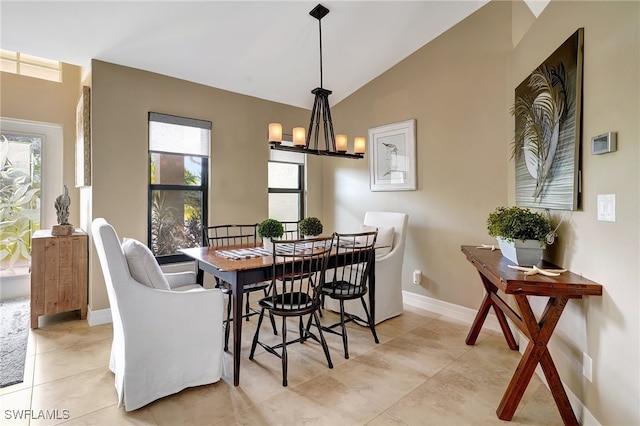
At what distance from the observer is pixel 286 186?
4.75 m

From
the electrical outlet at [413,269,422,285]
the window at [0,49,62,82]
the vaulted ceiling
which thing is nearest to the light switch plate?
the electrical outlet at [413,269,422,285]

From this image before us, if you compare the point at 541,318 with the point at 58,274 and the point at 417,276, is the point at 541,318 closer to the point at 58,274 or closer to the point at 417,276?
the point at 417,276

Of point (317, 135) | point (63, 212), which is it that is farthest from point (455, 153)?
point (63, 212)

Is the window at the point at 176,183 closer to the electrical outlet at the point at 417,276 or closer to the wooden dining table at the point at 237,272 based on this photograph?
the wooden dining table at the point at 237,272

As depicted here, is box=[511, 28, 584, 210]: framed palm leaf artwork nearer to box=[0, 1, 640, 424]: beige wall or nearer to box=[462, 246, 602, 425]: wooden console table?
box=[0, 1, 640, 424]: beige wall

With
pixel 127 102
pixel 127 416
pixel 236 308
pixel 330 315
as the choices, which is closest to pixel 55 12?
pixel 127 102

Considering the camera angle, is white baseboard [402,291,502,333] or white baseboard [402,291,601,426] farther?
white baseboard [402,291,502,333]

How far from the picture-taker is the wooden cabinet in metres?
3.07

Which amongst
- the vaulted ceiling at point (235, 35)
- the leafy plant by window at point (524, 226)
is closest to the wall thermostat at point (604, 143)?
the leafy plant by window at point (524, 226)

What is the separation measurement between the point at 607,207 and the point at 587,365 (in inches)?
35.1

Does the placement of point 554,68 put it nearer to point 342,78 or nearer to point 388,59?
point 388,59

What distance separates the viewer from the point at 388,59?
3902 millimetres

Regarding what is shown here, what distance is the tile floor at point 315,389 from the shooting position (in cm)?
188

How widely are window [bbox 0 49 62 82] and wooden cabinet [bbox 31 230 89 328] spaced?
1903 millimetres
